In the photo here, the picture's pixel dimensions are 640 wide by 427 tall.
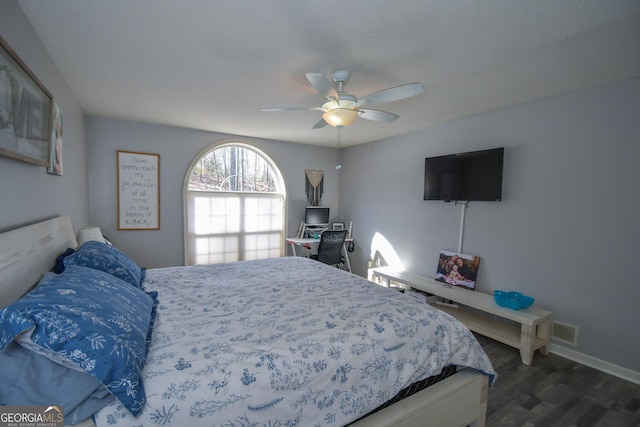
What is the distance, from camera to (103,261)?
1695mm

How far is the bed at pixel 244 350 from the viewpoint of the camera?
95 centimetres

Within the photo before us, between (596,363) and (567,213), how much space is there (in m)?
1.30

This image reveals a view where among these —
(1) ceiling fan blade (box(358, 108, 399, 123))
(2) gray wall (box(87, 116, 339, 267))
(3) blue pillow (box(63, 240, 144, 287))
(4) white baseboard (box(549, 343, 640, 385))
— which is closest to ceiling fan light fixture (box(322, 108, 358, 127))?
(1) ceiling fan blade (box(358, 108, 399, 123))

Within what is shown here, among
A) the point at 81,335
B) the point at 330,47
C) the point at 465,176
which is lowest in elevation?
the point at 81,335

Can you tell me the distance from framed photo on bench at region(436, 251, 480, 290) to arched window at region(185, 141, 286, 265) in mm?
2597

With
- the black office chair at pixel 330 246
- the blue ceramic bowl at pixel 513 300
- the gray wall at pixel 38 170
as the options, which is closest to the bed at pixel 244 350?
the gray wall at pixel 38 170

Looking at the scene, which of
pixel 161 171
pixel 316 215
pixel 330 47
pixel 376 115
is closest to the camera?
pixel 330 47

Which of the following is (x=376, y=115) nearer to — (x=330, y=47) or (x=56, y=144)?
(x=330, y=47)

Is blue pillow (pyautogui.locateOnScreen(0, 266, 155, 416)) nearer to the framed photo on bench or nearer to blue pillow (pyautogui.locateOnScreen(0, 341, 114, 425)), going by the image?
blue pillow (pyautogui.locateOnScreen(0, 341, 114, 425))

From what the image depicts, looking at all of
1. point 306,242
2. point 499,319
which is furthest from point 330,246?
point 499,319

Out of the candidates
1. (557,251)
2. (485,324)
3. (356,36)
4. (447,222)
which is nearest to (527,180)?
(557,251)

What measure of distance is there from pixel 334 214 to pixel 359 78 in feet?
11.2

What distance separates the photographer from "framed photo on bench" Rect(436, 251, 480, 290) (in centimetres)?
320

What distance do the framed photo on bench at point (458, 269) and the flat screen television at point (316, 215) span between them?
2100 mm
